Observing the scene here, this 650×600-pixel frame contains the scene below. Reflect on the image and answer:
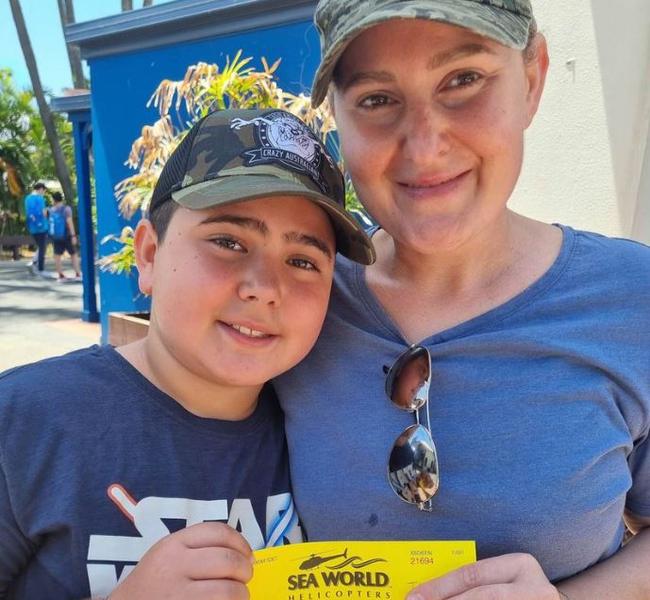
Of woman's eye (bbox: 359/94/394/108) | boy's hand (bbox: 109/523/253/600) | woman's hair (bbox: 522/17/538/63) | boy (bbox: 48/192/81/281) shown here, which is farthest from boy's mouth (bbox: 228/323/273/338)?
boy (bbox: 48/192/81/281)

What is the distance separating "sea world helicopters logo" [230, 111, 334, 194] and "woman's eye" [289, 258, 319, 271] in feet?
0.51

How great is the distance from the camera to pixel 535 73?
1.51m

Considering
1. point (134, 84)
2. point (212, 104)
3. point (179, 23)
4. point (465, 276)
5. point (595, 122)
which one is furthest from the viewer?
point (134, 84)

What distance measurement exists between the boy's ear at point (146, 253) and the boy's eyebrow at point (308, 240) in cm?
33

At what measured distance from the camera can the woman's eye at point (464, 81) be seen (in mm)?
1360

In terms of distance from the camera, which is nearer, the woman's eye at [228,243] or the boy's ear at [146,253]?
the woman's eye at [228,243]

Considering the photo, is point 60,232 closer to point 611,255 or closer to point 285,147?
point 285,147

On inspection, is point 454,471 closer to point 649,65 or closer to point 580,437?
point 580,437

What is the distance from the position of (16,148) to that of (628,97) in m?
24.2

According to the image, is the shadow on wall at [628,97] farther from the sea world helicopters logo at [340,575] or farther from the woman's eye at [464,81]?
the sea world helicopters logo at [340,575]

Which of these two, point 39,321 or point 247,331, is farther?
point 39,321

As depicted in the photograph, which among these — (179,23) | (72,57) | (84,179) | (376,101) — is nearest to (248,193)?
(376,101)

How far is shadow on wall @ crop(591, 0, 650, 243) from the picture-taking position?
330 cm

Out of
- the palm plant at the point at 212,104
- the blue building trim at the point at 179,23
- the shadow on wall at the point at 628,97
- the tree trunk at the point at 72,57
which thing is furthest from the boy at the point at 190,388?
the tree trunk at the point at 72,57
